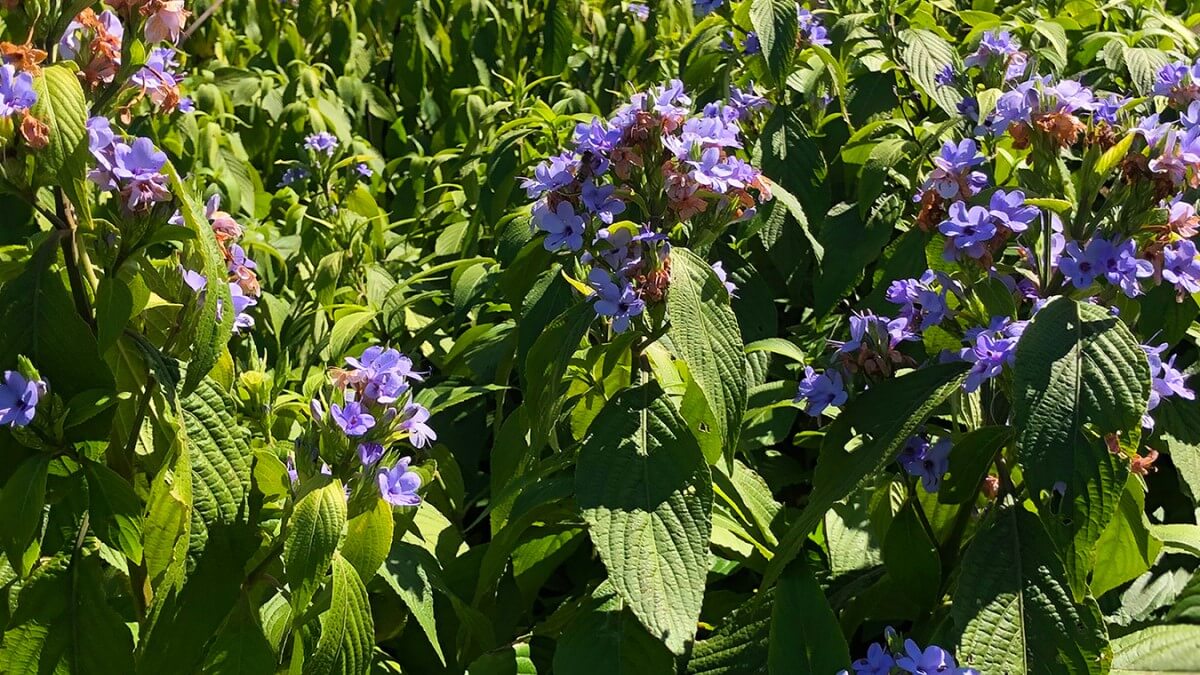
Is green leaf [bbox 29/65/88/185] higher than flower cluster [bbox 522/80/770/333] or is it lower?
higher

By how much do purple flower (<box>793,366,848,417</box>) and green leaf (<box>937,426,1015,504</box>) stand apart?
7.1 inches

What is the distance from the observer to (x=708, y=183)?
150cm

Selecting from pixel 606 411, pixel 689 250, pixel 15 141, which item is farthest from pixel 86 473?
pixel 689 250

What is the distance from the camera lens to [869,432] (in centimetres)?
149

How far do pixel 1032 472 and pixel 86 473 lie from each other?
107 cm

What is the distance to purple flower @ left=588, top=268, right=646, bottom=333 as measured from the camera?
1.48m

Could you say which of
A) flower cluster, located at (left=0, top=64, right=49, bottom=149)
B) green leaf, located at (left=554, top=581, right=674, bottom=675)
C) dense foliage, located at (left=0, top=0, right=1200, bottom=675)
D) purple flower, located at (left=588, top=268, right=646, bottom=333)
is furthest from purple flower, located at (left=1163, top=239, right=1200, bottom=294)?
flower cluster, located at (left=0, top=64, right=49, bottom=149)

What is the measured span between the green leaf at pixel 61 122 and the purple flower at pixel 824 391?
95 centimetres

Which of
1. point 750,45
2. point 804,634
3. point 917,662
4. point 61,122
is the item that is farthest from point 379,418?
point 750,45

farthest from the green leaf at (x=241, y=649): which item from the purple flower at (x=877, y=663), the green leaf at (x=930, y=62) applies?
the green leaf at (x=930, y=62)

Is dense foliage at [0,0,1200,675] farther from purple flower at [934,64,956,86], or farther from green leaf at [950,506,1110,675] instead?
purple flower at [934,64,956,86]

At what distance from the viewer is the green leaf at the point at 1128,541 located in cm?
151

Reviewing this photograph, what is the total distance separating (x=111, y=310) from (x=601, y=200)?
621 millimetres

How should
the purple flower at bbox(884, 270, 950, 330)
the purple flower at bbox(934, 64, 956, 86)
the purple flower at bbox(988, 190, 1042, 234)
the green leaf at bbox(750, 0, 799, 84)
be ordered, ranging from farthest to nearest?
the purple flower at bbox(934, 64, 956, 86) < the green leaf at bbox(750, 0, 799, 84) < the purple flower at bbox(884, 270, 950, 330) < the purple flower at bbox(988, 190, 1042, 234)
